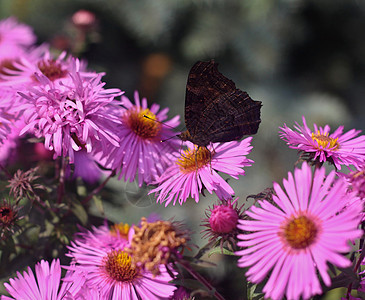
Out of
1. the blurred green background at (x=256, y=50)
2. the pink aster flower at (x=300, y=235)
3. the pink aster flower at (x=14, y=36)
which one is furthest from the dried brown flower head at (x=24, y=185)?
the blurred green background at (x=256, y=50)

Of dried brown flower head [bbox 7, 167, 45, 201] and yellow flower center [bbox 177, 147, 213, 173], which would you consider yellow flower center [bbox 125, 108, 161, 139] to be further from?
dried brown flower head [bbox 7, 167, 45, 201]

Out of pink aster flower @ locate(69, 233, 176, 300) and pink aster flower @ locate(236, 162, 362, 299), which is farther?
pink aster flower @ locate(69, 233, 176, 300)

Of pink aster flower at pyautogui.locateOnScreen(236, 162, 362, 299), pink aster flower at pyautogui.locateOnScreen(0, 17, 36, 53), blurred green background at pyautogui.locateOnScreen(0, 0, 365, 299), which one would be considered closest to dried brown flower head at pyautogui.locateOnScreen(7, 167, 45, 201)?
pink aster flower at pyautogui.locateOnScreen(236, 162, 362, 299)

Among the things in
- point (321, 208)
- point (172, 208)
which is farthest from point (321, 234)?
point (172, 208)

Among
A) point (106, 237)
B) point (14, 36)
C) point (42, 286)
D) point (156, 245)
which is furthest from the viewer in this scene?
point (14, 36)

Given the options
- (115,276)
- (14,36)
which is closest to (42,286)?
(115,276)

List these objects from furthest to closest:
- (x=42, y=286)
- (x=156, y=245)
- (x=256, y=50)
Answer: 1. (x=256, y=50)
2. (x=42, y=286)
3. (x=156, y=245)

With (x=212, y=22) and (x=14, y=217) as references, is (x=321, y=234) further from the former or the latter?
(x=212, y=22)

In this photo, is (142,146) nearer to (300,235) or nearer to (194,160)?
(194,160)
